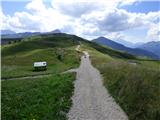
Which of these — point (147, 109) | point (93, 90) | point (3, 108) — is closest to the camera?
point (147, 109)

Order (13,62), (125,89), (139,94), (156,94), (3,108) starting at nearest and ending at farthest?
(156,94), (139,94), (3,108), (125,89), (13,62)

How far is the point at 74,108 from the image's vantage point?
24.8 meters

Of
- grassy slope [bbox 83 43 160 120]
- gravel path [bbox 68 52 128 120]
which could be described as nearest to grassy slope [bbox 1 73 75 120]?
gravel path [bbox 68 52 128 120]

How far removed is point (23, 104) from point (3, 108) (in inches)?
75.4

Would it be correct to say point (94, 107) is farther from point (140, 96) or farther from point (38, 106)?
point (38, 106)

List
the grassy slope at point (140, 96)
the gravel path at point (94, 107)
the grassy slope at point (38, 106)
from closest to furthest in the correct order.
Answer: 1. the grassy slope at point (140, 96)
2. the gravel path at point (94, 107)
3. the grassy slope at point (38, 106)

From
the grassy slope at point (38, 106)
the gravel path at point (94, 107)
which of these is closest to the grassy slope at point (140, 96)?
the gravel path at point (94, 107)

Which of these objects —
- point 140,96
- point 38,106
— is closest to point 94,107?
point 140,96

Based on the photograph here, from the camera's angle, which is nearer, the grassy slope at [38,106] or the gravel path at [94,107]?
the gravel path at [94,107]

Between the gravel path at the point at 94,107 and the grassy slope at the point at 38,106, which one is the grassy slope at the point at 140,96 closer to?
the gravel path at the point at 94,107

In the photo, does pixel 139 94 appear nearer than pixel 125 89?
Yes

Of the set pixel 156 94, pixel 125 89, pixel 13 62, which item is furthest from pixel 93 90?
pixel 13 62

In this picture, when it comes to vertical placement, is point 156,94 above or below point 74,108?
above

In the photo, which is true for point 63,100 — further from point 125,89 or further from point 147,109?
point 147,109
